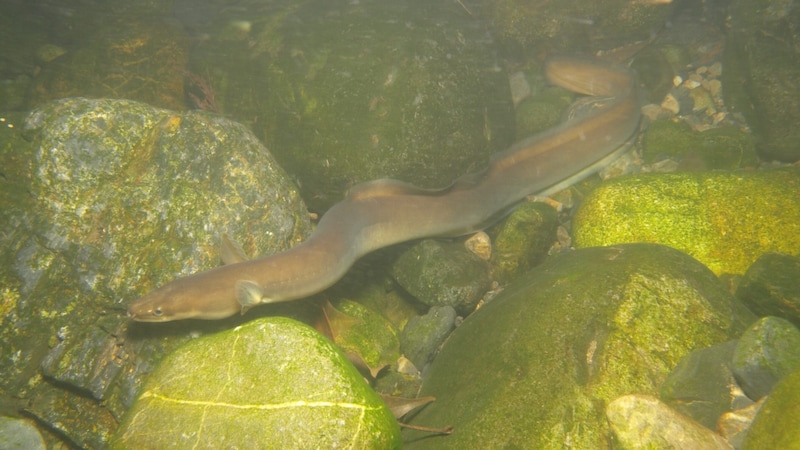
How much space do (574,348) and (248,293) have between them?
232 centimetres

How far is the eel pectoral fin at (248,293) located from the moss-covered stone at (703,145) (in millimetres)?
5007

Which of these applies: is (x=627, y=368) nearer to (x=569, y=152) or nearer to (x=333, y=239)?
(x=333, y=239)

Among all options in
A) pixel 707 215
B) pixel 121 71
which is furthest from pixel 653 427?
pixel 121 71

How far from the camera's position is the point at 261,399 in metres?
2.06

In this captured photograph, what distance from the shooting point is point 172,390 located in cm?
227

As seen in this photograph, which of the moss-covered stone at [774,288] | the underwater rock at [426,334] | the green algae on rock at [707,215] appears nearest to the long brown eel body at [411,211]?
the underwater rock at [426,334]

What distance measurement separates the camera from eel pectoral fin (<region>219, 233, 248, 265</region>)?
10.5 feet

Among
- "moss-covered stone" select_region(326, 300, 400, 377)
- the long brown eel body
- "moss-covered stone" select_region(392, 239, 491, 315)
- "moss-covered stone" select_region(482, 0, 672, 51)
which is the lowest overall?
"moss-covered stone" select_region(326, 300, 400, 377)

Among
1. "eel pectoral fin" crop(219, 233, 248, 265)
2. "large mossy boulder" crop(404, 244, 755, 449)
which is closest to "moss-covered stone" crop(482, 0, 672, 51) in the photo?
"large mossy boulder" crop(404, 244, 755, 449)

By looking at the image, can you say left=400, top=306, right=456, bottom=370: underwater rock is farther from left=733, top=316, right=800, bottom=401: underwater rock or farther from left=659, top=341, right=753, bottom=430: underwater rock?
left=733, top=316, right=800, bottom=401: underwater rock

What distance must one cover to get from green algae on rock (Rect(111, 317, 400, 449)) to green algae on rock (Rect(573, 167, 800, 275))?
3.01 metres

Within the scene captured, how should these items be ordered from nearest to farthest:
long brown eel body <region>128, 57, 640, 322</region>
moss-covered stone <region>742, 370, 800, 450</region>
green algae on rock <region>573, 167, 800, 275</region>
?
moss-covered stone <region>742, 370, 800, 450</region>
long brown eel body <region>128, 57, 640, 322</region>
green algae on rock <region>573, 167, 800, 275</region>

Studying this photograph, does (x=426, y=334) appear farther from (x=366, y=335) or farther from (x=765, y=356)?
(x=765, y=356)

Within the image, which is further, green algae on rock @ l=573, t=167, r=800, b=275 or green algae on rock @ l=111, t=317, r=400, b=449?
green algae on rock @ l=573, t=167, r=800, b=275
